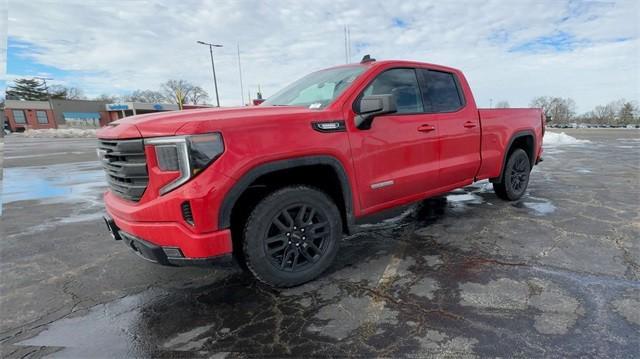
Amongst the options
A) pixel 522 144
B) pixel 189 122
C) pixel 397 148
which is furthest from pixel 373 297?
pixel 522 144

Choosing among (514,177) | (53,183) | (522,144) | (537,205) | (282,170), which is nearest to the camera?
(282,170)

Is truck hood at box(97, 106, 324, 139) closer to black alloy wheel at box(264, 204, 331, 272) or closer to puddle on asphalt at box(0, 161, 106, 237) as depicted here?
black alloy wheel at box(264, 204, 331, 272)

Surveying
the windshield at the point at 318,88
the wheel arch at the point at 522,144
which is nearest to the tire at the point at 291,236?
the windshield at the point at 318,88

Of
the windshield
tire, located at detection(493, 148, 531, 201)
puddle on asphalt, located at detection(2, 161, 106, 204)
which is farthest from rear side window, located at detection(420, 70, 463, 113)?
puddle on asphalt, located at detection(2, 161, 106, 204)

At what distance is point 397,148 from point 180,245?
83.1 inches

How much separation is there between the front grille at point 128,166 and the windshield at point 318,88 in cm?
146

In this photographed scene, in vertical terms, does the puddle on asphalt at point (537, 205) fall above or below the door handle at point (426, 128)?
below

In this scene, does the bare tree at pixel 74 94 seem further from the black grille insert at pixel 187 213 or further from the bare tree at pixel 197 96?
the black grille insert at pixel 187 213

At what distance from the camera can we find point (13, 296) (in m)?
2.92

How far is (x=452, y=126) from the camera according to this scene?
13.2 feet

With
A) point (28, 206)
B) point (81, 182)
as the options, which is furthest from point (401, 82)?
point (81, 182)

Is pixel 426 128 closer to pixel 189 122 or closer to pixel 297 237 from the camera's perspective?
pixel 297 237

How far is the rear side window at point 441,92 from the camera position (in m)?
3.92

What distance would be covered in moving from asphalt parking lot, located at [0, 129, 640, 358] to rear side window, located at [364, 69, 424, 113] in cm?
149
